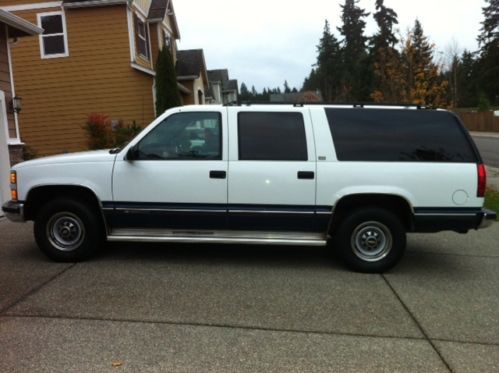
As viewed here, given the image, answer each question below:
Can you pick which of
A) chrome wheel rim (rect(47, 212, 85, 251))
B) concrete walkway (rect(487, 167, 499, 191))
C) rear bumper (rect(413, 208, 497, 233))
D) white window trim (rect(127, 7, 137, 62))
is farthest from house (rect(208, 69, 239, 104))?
rear bumper (rect(413, 208, 497, 233))

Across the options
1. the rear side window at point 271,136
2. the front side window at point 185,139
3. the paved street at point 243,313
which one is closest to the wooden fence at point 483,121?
the paved street at point 243,313

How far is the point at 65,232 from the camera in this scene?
6020 mm

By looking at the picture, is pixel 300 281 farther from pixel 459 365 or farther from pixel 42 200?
pixel 42 200

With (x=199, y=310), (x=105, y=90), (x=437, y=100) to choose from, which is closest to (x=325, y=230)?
(x=199, y=310)

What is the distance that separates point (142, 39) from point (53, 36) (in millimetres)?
3438

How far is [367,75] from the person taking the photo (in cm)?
5778

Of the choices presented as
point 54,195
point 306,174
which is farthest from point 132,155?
point 306,174

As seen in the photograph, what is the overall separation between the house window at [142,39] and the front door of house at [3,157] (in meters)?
9.67

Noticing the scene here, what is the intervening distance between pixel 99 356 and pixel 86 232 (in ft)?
8.20

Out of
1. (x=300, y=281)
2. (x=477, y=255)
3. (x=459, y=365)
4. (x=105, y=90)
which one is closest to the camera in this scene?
(x=459, y=365)

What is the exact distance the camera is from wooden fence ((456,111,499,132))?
43809 millimetres

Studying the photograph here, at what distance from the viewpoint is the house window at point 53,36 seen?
56.0ft

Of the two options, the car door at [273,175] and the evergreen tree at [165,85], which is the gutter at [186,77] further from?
the car door at [273,175]

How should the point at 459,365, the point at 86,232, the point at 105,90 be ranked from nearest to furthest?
the point at 459,365
the point at 86,232
the point at 105,90
